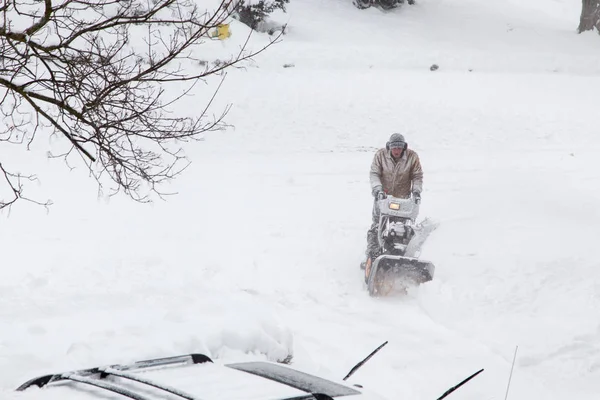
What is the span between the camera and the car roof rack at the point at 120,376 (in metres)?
3.16

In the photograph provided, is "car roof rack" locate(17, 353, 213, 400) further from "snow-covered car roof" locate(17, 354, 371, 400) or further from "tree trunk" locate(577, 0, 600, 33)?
"tree trunk" locate(577, 0, 600, 33)

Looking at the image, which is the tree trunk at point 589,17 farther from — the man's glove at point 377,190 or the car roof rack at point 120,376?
the car roof rack at point 120,376

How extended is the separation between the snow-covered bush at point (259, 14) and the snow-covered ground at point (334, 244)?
0.84m

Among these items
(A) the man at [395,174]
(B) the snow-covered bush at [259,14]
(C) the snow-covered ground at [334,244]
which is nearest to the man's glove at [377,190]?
(A) the man at [395,174]

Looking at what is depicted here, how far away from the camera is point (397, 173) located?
10727mm

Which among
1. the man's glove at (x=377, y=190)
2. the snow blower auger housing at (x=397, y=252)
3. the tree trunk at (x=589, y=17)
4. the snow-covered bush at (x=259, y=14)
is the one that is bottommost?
the snow blower auger housing at (x=397, y=252)

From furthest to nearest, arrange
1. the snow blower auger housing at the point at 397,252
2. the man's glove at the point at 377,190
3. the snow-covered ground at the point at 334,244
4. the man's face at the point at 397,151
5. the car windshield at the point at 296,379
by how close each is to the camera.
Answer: the man's face at the point at 397,151, the man's glove at the point at 377,190, the snow blower auger housing at the point at 397,252, the snow-covered ground at the point at 334,244, the car windshield at the point at 296,379

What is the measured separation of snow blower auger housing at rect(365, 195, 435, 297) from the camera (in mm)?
9688

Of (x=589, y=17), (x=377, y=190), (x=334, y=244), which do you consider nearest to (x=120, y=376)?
(x=377, y=190)

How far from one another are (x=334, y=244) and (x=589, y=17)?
27068 millimetres

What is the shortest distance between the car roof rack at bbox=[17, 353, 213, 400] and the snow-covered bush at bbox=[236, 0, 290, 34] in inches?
1023

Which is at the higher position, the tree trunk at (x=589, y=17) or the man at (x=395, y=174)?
the tree trunk at (x=589, y=17)

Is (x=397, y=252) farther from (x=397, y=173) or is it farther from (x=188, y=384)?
(x=188, y=384)

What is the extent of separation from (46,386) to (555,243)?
29.6ft
